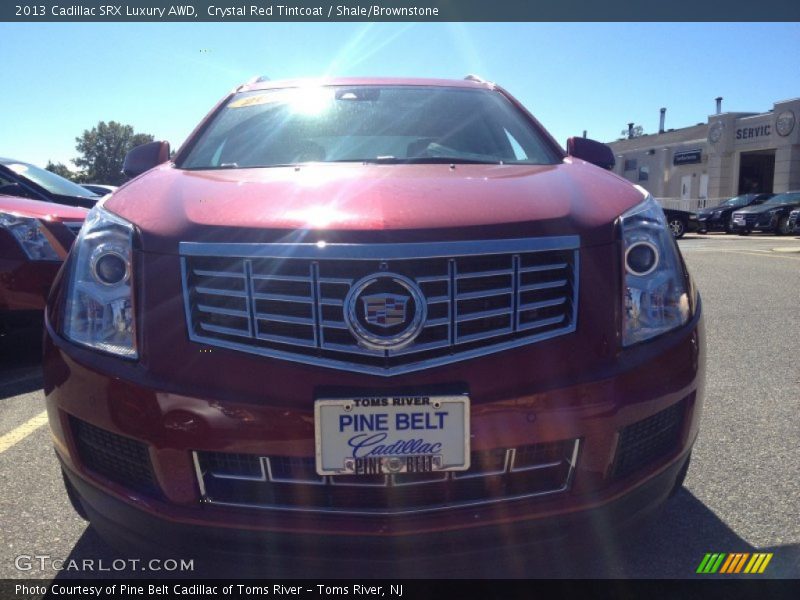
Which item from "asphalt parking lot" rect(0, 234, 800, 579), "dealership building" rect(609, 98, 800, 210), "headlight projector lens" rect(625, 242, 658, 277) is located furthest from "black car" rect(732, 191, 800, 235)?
"headlight projector lens" rect(625, 242, 658, 277)

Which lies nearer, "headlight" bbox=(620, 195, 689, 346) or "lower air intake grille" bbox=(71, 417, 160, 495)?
"lower air intake grille" bbox=(71, 417, 160, 495)

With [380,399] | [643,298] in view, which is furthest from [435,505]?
[643,298]

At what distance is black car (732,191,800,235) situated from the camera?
22.9 metres

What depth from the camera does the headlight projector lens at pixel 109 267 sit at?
1.84 meters

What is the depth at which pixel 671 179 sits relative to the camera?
42.9m

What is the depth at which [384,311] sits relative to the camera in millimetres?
1686

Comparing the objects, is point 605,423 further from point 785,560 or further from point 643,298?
point 785,560

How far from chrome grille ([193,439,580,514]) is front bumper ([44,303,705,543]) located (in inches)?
0.8

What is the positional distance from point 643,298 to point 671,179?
4460 centimetres

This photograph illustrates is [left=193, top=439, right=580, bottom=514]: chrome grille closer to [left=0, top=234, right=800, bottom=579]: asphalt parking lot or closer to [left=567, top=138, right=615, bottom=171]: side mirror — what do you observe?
[left=0, top=234, right=800, bottom=579]: asphalt parking lot

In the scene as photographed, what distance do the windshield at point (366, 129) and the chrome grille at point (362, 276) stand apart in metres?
0.92

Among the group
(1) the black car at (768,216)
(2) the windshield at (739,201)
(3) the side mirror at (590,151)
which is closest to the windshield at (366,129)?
(3) the side mirror at (590,151)

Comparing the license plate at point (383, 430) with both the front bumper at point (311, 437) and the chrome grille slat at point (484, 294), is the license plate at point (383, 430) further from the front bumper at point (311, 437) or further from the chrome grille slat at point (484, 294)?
the chrome grille slat at point (484, 294)

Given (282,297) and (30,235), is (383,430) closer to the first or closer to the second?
(282,297)
